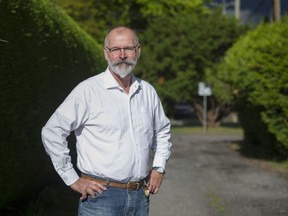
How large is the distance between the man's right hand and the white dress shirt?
0.11ft

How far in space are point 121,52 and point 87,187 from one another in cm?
89

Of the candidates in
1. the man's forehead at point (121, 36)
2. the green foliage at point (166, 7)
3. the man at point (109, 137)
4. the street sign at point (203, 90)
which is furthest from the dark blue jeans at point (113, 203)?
the green foliage at point (166, 7)

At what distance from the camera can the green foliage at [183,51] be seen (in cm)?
3186

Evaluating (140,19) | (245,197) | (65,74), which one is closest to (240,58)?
(245,197)

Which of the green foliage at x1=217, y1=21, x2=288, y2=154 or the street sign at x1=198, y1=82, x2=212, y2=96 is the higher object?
the green foliage at x1=217, y1=21, x2=288, y2=154

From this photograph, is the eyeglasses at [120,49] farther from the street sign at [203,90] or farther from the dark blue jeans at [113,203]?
the street sign at [203,90]

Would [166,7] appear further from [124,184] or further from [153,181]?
[124,184]

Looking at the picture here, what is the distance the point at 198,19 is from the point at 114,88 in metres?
30.8

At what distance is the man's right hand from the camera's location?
3.15 meters

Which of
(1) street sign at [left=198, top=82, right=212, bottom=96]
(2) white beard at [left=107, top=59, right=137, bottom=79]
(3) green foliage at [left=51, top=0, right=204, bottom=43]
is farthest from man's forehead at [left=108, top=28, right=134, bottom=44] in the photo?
(1) street sign at [left=198, top=82, right=212, bottom=96]

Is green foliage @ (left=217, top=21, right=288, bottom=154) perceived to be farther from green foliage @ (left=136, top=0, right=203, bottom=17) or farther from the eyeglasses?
green foliage @ (left=136, top=0, right=203, bottom=17)

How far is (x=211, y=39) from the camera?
3178 centimetres

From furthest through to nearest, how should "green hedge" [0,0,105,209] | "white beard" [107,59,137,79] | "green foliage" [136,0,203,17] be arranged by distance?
"green foliage" [136,0,203,17], "green hedge" [0,0,105,209], "white beard" [107,59,137,79]

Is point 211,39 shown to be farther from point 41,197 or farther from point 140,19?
point 41,197
